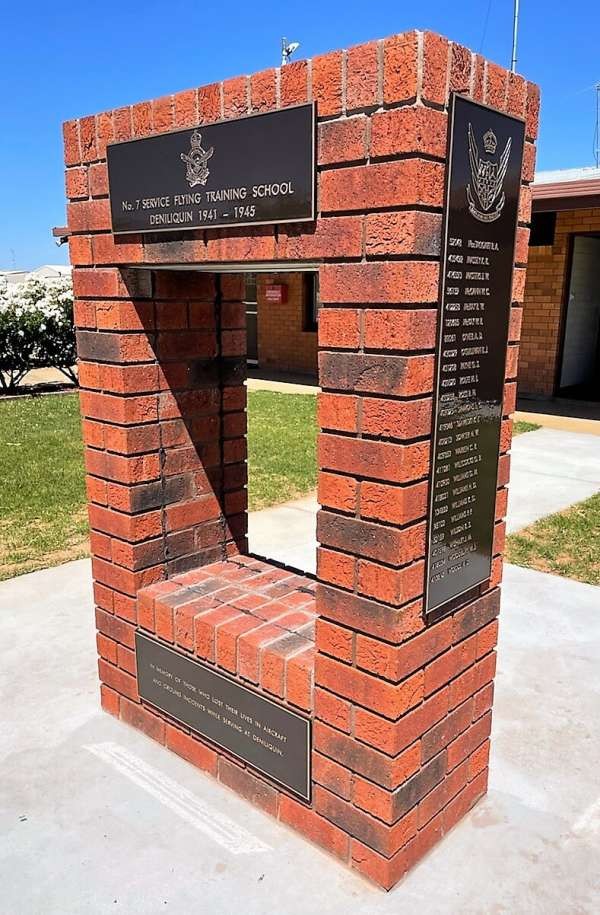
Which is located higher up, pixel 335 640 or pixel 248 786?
pixel 335 640

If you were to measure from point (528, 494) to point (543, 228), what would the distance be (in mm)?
6705

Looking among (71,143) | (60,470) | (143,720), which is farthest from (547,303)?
(143,720)

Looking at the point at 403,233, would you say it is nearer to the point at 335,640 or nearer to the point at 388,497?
the point at 388,497

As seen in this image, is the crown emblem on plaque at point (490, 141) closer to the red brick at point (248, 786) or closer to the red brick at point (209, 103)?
the red brick at point (209, 103)

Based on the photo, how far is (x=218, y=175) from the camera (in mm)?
2273

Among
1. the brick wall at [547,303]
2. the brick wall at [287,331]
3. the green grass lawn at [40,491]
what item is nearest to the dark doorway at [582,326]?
the brick wall at [547,303]

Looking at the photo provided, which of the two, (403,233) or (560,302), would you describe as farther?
(560,302)

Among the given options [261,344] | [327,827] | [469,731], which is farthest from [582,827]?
[261,344]

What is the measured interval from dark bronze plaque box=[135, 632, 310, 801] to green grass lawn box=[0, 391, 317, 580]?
242cm

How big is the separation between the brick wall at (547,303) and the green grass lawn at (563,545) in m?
6.38

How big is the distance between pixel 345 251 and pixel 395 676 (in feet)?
3.94

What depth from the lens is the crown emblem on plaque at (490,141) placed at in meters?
1.99

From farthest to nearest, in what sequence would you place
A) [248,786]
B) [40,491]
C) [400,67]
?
1. [40,491]
2. [248,786]
3. [400,67]

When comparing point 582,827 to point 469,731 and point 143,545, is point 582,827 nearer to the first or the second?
point 469,731
